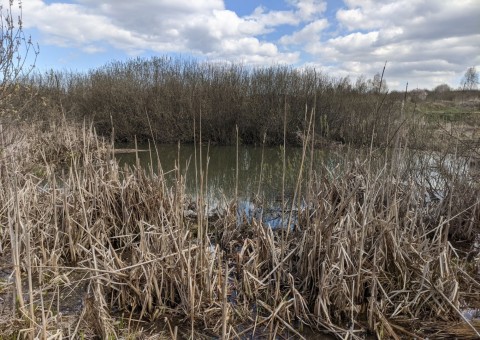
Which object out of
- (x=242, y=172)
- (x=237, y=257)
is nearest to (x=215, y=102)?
(x=242, y=172)

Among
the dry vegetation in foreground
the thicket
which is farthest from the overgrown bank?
the dry vegetation in foreground

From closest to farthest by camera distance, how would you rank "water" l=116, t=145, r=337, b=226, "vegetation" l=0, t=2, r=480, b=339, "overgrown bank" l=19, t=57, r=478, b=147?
"vegetation" l=0, t=2, r=480, b=339
"water" l=116, t=145, r=337, b=226
"overgrown bank" l=19, t=57, r=478, b=147

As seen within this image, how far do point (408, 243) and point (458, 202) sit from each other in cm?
224

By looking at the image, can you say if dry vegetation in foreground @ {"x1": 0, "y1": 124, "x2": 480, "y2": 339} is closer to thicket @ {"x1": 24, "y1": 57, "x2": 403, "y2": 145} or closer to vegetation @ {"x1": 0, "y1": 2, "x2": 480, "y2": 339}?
vegetation @ {"x1": 0, "y1": 2, "x2": 480, "y2": 339}

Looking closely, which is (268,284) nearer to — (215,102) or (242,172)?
(242,172)

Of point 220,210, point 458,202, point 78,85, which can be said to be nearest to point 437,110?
point 458,202

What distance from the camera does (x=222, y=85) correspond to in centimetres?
1912

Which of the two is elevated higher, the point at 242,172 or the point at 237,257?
the point at 237,257

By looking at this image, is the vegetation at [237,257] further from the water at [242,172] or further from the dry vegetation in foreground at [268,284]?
the water at [242,172]

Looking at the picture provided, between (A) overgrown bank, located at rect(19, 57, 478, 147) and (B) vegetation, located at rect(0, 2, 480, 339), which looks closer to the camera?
(B) vegetation, located at rect(0, 2, 480, 339)

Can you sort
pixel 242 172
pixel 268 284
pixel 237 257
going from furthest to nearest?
pixel 242 172 → pixel 237 257 → pixel 268 284

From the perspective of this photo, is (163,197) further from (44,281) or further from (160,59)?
(160,59)

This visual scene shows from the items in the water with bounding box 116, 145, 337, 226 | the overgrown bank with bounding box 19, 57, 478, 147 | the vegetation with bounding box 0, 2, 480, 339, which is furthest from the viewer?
the overgrown bank with bounding box 19, 57, 478, 147

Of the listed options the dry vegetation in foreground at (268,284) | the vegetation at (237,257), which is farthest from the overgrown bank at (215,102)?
the dry vegetation in foreground at (268,284)
